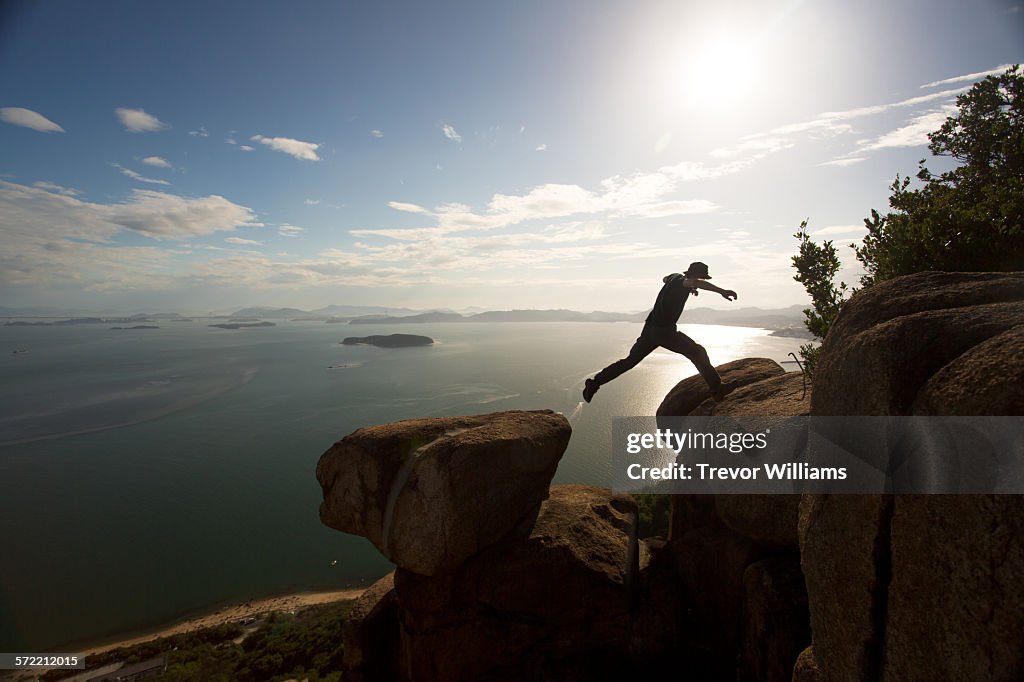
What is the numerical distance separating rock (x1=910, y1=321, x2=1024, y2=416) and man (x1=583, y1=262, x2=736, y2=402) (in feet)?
16.2

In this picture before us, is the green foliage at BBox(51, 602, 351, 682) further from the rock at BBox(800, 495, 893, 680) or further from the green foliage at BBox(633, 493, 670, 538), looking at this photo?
the rock at BBox(800, 495, 893, 680)

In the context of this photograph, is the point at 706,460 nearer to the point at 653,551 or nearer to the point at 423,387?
the point at 653,551

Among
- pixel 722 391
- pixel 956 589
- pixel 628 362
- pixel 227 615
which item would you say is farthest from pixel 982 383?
pixel 227 615

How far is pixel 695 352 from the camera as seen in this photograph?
410 inches

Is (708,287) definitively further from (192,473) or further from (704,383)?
(192,473)

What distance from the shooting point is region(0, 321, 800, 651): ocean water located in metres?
39.3

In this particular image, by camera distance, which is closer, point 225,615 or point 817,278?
point 817,278

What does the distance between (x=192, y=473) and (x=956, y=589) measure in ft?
247

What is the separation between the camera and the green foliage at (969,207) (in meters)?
8.98

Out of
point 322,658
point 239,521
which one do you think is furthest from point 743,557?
point 239,521

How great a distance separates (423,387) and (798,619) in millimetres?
95443

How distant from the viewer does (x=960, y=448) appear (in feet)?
12.7

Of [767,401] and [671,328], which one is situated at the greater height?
[671,328]

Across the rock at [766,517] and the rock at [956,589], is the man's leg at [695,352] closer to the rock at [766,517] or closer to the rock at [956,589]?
the rock at [766,517]
